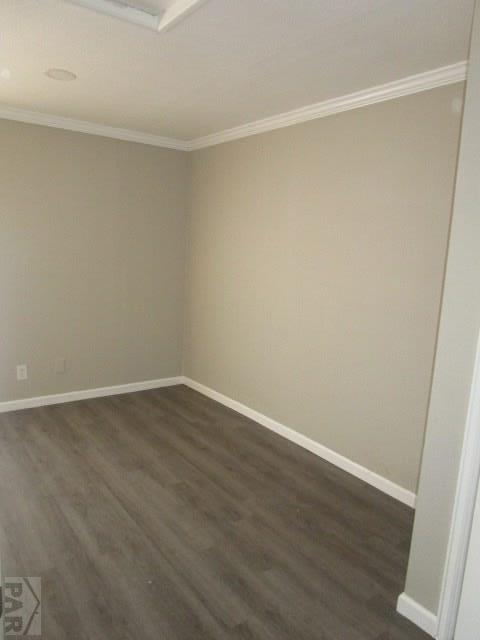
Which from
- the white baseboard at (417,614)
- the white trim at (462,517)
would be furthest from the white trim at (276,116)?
the white baseboard at (417,614)

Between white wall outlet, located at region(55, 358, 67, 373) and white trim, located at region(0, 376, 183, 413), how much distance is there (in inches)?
8.5

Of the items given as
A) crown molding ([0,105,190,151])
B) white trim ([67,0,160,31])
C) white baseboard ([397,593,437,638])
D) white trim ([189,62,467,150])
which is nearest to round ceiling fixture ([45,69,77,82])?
white trim ([67,0,160,31])

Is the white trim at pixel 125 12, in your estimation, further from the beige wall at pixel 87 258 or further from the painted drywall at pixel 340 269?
the beige wall at pixel 87 258

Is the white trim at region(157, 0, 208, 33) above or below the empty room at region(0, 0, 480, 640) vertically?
above

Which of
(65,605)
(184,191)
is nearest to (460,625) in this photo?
(65,605)

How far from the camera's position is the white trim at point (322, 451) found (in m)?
2.71

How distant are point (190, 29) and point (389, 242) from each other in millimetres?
1513

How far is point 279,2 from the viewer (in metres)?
1.75

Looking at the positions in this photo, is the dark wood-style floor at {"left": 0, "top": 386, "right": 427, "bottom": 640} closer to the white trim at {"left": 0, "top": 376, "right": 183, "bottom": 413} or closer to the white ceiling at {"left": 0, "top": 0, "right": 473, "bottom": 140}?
the white trim at {"left": 0, "top": 376, "right": 183, "bottom": 413}

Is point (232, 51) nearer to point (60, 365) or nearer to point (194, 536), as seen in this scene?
point (194, 536)

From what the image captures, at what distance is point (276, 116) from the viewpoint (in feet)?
10.8

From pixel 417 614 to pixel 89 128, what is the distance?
12.9ft

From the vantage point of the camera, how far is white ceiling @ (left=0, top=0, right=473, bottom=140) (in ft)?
6.00

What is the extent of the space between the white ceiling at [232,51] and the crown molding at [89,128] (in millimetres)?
287
